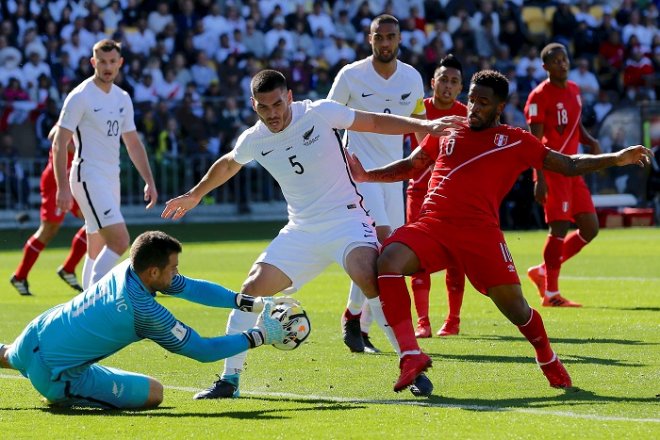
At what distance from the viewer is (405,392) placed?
846 centimetres

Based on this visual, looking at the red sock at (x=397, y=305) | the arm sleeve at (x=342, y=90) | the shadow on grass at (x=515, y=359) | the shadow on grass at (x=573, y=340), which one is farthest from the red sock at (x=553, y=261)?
the red sock at (x=397, y=305)

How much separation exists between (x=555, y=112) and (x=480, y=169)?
564 centimetres

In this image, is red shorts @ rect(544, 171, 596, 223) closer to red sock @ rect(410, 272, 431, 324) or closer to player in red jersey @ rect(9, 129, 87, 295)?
red sock @ rect(410, 272, 431, 324)

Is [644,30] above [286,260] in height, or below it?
above

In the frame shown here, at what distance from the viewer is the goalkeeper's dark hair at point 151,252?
779cm

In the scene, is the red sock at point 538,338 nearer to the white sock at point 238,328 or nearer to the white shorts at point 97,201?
the white sock at point 238,328

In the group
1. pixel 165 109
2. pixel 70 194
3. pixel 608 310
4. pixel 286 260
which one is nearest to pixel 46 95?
pixel 165 109

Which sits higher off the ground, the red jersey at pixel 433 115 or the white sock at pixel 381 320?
the red jersey at pixel 433 115

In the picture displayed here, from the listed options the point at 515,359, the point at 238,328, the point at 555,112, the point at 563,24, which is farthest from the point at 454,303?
the point at 563,24

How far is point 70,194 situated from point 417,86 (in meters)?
3.57

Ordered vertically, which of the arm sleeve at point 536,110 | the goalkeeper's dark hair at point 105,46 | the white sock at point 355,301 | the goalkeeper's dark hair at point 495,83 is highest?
the goalkeeper's dark hair at point 105,46

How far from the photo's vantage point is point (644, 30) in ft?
117

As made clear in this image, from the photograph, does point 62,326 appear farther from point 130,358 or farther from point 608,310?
point 608,310

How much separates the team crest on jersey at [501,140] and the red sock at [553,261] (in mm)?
5441
